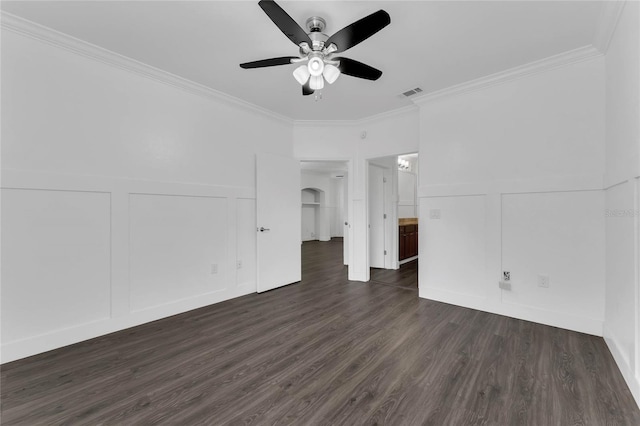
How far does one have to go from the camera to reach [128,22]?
7.36 ft

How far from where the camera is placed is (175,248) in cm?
319

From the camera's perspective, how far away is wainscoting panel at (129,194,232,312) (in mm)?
2902

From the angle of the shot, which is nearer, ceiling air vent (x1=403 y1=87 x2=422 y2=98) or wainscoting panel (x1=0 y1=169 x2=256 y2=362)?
wainscoting panel (x1=0 y1=169 x2=256 y2=362)

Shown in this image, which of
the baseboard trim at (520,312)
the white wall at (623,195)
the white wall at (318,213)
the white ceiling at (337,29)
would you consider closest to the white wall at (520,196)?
the baseboard trim at (520,312)

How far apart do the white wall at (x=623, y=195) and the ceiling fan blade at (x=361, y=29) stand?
159cm

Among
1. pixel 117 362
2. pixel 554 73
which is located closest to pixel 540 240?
pixel 554 73

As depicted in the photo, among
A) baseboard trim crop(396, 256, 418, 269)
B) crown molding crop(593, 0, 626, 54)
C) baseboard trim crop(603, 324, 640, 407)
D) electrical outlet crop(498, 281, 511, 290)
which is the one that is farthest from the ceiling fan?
baseboard trim crop(396, 256, 418, 269)

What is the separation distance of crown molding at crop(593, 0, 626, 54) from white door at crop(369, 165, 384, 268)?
11.2 feet

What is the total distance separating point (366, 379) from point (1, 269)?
294 cm

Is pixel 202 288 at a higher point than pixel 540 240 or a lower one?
lower

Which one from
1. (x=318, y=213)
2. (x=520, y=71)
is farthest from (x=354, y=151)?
(x=318, y=213)

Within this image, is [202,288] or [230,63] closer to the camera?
[230,63]

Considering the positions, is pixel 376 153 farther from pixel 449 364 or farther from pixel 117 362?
pixel 117 362

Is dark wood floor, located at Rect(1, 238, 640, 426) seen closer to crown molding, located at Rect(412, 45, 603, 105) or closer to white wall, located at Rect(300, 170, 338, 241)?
crown molding, located at Rect(412, 45, 603, 105)
